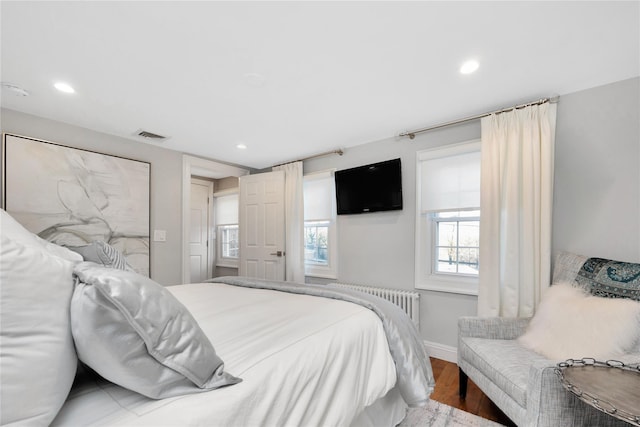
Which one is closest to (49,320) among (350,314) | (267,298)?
(350,314)

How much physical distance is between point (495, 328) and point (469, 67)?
1818mm

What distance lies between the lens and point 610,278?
5.81 feet

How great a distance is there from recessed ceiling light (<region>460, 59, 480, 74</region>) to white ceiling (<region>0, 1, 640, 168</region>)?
5 centimetres

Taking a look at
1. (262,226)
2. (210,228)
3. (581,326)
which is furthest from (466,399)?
(210,228)

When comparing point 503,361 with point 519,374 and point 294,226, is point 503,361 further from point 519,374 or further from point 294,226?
point 294,226

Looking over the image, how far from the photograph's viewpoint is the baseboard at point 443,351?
9.04ft

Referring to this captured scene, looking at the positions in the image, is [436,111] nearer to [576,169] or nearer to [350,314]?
[576,169]

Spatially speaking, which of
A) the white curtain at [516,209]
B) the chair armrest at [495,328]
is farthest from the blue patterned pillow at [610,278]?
the chair armrest at [495,328]

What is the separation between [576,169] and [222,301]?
2791mm

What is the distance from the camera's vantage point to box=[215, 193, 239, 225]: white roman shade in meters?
5.31

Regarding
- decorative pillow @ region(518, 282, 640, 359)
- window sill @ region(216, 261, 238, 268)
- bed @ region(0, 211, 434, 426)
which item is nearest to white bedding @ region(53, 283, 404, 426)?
bed @ region(0, 211, 434, 426)

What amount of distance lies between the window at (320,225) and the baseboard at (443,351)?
1.32 meters

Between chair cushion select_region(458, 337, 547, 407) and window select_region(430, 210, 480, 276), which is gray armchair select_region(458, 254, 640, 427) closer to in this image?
chair cushion select_region(458, 337, 547, 407)

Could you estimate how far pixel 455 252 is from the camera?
9.48 feet
